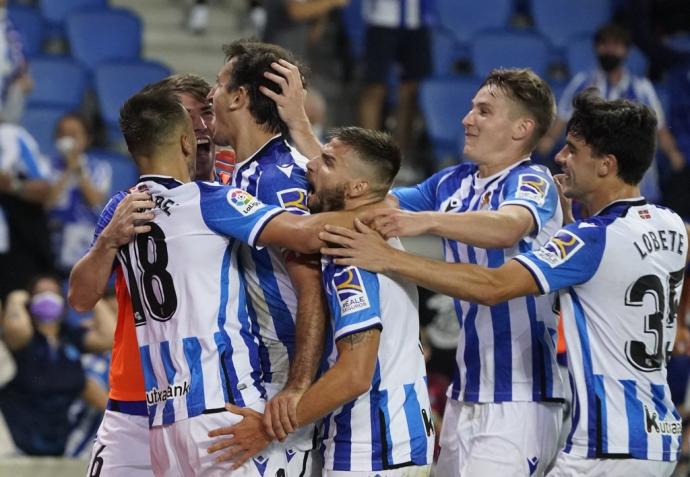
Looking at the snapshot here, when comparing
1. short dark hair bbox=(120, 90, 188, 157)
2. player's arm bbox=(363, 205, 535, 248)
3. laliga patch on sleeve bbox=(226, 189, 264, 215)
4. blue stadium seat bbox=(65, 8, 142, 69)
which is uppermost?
blue stadium seat bbox=(65, 8, 142, 69)

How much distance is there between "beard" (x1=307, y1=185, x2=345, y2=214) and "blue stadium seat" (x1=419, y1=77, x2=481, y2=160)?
251 inches

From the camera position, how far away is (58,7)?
1131 cm

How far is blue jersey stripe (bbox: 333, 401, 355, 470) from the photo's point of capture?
4.19 m

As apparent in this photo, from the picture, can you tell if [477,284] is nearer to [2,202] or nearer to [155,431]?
[155,431]

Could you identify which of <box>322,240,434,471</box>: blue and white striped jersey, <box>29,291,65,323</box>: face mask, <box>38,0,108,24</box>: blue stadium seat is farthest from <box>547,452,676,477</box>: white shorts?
<box>38,0,108,24</box>: blue stadium seat

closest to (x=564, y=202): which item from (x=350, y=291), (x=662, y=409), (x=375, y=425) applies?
(x=662, y=409)

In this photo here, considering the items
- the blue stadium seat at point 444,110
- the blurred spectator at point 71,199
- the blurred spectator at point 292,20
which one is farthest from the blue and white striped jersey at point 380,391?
the blue stadium seat at point 444,110

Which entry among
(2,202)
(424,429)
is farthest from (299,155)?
(2,202)

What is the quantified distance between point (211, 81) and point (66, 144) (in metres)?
2.20

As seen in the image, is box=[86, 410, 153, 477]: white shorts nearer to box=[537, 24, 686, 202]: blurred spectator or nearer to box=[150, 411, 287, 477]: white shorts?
box=[150, 411, 287, 477]: white shorts

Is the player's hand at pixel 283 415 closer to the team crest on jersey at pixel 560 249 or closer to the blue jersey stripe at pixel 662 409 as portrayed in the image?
the team crest on jersey at pixel 560 249

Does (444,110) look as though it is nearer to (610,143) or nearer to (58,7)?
(58,7)

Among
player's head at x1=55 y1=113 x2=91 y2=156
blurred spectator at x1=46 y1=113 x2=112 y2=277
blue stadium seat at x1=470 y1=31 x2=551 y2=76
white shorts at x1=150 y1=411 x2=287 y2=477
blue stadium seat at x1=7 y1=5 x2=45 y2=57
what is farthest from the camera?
blue stadium seat at x1=470 y1=31 x2=551 y2=76

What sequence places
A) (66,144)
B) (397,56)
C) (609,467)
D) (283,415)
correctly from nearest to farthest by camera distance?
(283,415) → (609,467) → (66,144) → (397,56)
